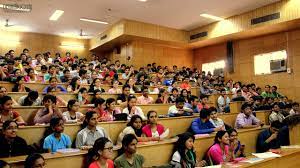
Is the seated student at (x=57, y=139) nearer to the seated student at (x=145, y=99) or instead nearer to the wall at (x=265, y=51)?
the seated student at (x=145, y=99)

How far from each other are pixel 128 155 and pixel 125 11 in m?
6.47

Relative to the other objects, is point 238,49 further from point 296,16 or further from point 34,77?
point 34,77

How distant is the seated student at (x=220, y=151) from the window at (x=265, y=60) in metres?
6.29

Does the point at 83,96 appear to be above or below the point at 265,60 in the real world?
below

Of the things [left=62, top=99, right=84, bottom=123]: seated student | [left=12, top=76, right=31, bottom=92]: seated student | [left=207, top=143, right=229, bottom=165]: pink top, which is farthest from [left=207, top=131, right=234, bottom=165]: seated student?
[left=12, top=76, right=31, bottom=92]: seated student

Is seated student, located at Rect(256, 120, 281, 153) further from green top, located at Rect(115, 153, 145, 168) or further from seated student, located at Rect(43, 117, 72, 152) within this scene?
seated student, located at Rect(43, 117, 72, 152)

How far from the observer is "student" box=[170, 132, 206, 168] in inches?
113

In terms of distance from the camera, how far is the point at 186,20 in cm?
927

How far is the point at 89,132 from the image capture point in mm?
3082

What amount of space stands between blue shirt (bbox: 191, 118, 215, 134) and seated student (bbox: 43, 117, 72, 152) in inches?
72.4

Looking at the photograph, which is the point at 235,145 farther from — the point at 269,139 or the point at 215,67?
the point at 215,67

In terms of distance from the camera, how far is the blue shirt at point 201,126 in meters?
3.91


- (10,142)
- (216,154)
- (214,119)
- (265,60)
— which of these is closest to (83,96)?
(10,142)

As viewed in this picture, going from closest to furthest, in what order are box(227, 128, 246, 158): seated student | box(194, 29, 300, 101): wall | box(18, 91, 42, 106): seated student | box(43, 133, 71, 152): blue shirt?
box(43, 133, 71, 152): blue shirt
box(227, 128, 246, 158): seated student
box(18, 91, 42, 106): seated student
box(194, 29, 300, 101): wall
